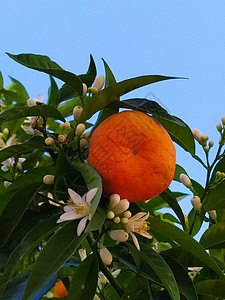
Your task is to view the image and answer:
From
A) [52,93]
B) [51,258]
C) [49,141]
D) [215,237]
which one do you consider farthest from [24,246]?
[52,93]

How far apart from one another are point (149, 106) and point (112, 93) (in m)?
0.07

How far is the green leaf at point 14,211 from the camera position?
2.84 feet

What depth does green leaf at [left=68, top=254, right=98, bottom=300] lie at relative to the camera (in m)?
0.82

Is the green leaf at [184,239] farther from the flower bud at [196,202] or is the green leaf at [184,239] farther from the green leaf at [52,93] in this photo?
the green leaf at [52,93]

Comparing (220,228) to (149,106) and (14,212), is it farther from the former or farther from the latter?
(14,212)

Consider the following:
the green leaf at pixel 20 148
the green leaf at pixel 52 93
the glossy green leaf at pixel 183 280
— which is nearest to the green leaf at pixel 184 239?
the glossy green leaf at pixel 183 280

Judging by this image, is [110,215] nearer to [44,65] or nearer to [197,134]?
[44,65]

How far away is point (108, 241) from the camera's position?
119 cm

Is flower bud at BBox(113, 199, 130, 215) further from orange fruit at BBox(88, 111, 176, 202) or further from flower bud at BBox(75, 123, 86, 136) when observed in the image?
flower bud at BBox(75, 123, 86, 136)

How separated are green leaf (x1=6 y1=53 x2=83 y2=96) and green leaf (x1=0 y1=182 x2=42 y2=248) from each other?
218 mm

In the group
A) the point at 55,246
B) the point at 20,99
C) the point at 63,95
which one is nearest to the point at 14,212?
the point at 55,246

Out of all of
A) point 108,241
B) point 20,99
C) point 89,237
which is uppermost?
point 20,99

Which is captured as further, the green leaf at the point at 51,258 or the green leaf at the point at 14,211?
the green leaf at the point at 14,211

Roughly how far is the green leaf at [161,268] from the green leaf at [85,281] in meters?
0.08
